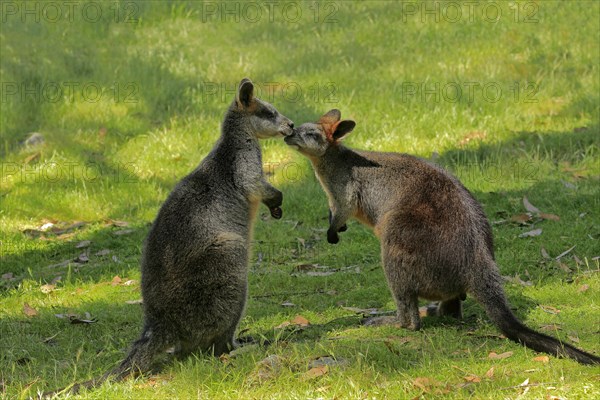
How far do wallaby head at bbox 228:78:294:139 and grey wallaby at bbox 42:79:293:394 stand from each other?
0.48 meters

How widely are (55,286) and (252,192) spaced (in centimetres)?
312

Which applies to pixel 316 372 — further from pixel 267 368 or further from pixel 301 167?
pixel 301 167

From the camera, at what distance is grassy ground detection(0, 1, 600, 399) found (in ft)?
20.4

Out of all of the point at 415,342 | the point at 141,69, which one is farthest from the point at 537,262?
the point at 141,69

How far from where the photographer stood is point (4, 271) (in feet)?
32.8

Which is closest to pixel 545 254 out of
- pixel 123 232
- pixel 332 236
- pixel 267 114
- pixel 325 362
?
pixel 332 236

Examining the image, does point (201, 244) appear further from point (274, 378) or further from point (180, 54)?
point (180, 54)

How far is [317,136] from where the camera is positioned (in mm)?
7879

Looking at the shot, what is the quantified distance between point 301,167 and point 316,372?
262 inches

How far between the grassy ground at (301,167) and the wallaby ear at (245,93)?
1796 millimetres

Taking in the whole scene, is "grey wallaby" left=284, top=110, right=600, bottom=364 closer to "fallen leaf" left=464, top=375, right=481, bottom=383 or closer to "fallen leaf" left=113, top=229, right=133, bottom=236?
"fallen leaf" left=464, top=375, right=481, bottom=383

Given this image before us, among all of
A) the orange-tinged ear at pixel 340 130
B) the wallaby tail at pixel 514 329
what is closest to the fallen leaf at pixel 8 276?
the orange-tinged ear at pixel 340 130

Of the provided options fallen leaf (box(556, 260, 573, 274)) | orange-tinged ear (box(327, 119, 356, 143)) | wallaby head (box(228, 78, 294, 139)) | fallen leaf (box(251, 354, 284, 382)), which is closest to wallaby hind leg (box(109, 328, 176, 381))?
fallen leaf (box(251, 354, 284, 382))

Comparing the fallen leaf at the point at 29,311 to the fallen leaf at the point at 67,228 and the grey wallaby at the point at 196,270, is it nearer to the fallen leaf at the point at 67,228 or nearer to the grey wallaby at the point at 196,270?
the grey wallaby at the point at 196,270
